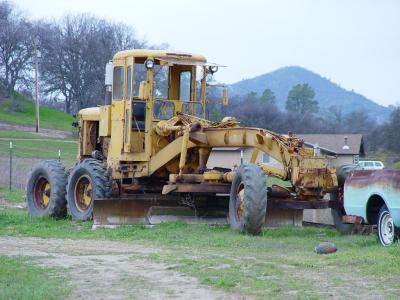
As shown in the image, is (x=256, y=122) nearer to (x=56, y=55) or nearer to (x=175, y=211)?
(x=56, y=55)

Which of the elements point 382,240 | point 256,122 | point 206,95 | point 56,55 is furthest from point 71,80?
point 382,240

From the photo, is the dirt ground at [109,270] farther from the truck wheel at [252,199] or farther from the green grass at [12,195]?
the green grass at [12,195]

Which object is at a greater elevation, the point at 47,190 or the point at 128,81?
the point at 128,81

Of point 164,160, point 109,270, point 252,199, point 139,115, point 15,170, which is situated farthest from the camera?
point 15,170

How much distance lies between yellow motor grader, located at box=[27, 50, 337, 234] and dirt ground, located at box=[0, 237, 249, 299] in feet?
9.21

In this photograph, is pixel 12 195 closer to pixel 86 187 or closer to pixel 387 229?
pixel 86 187

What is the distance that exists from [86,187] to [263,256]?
7574 mm

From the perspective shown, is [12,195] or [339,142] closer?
[12,195]

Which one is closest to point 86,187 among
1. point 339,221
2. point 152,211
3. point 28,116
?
point 152,211

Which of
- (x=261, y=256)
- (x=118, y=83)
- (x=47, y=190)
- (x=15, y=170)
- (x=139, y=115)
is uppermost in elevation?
(x=118, y=83)

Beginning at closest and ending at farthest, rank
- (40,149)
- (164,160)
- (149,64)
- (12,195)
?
(149,64) → (164,160) → (12,195) → (40,149)

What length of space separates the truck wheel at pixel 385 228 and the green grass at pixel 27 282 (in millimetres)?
5139

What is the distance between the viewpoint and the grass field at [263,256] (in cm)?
1052

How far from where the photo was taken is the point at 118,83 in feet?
64.8
